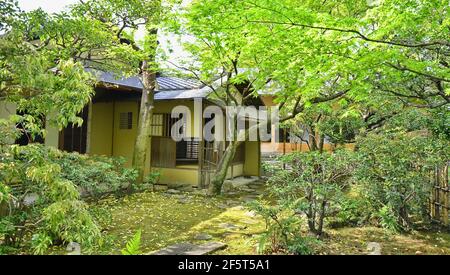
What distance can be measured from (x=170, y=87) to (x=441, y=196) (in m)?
10.1

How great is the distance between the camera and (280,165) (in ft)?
21.2

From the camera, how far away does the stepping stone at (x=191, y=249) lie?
202 inches

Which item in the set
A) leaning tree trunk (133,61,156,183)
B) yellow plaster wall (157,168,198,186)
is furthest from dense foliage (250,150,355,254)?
yellow plaster wall (157,168,198,186)

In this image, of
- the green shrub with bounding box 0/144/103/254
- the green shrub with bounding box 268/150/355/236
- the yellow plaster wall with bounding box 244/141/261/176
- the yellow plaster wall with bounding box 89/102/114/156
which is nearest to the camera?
the green shrub with bounding box 0/144/103/254

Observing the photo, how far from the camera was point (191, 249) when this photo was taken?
5324mm

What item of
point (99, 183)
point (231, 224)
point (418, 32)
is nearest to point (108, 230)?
point (99, 183)

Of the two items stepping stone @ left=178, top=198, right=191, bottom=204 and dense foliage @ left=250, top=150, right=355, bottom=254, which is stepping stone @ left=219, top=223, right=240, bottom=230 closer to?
dense foliage @ left=250, top=150, right=355, bottom=254

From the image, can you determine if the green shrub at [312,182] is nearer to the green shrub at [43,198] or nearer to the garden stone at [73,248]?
the green shrub at [43,198]

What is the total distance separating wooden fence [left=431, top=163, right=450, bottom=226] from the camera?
263 inches

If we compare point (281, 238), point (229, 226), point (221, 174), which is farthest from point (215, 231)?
point (221, 174)

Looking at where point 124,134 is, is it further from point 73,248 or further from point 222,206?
point 73,248

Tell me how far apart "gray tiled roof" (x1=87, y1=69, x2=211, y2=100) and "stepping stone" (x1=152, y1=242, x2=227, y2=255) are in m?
6.20

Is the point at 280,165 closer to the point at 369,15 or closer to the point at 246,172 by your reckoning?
the point at 369,15

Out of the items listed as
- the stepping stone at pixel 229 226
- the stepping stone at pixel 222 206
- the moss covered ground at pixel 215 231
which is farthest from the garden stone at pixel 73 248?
the stepping stone at pixel 222 206
